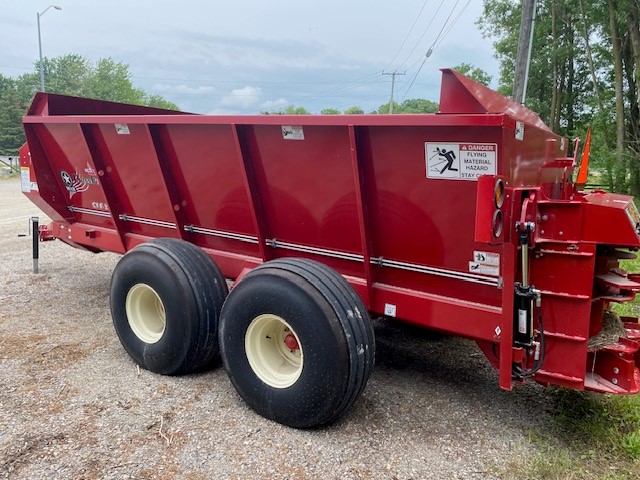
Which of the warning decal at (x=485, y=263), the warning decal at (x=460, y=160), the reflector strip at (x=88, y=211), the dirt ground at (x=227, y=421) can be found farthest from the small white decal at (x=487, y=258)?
the reflector strip at (x=88, y=211)

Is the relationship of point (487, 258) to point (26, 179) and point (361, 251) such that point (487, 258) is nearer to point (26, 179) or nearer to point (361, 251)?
point (361, 251)

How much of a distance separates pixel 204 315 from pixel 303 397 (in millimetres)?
974

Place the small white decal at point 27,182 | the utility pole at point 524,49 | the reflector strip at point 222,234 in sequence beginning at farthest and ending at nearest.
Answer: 1. the utility pole at point 524,49
2. the small white decal at point 27,182
3. the reflector strip at point 222,234

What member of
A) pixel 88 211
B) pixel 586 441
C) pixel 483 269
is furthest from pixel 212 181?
pixel 586 441

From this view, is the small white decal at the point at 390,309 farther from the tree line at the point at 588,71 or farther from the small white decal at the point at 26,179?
the tree line at the point at 588,71

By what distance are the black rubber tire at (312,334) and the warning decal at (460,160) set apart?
0.84 meters

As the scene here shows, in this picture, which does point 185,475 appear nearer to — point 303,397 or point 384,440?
point 303,397

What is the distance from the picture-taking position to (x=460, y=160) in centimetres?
258

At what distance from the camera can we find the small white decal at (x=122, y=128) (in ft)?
13.1

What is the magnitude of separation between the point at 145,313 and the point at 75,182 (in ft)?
6.01

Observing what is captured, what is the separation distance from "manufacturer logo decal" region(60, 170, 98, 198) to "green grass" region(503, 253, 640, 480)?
409 centimetres

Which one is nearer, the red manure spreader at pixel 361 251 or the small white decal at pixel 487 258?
the red manure spreader at pixel 361 251

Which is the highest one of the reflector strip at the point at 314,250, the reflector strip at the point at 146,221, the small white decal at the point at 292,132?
the small white decal at the point at 292,132

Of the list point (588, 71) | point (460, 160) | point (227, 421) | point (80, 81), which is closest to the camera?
point (460, 160)
